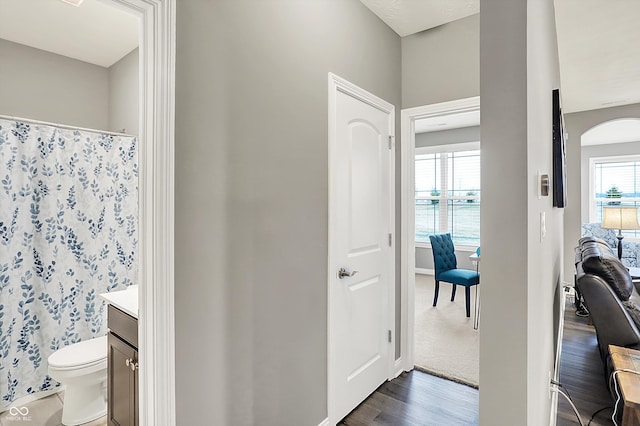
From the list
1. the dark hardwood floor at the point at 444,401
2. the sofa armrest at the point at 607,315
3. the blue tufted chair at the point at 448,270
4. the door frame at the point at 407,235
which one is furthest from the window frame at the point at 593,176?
the door frame at the point at 407,235

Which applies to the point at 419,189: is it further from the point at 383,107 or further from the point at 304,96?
the point at 304,96

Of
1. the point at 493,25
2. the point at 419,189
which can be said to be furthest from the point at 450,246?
the point at 493,25

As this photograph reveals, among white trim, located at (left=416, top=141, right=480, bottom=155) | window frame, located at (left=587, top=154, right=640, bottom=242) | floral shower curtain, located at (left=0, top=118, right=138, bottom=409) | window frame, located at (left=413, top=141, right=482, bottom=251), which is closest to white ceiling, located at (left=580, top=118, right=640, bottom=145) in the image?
window frame, located at (left=587, top=154, right=640, bottom=242)

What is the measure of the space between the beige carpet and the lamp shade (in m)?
2.05

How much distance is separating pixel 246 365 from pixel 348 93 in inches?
65.0

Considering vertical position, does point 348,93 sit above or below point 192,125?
above

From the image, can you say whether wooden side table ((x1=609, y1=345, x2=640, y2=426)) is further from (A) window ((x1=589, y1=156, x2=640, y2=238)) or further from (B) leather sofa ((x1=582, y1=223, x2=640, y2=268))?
(A) window ((x1=589, y1=156, x2=640, y2=238))

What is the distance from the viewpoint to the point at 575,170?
5.19 m

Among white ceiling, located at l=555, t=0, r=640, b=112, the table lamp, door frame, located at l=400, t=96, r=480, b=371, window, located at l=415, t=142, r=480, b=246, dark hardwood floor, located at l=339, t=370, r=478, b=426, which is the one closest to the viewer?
dark hardwood floor, located at l=339, t=370, r=478, b=426

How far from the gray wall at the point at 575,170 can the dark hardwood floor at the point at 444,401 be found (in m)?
2.84

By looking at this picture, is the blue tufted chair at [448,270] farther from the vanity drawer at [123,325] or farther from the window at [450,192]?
the vanity drawer at [123,325]

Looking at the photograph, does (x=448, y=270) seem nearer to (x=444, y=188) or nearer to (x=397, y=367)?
(x=397, y=367)

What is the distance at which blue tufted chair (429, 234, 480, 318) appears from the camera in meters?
4.10

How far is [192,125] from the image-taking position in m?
1.32
